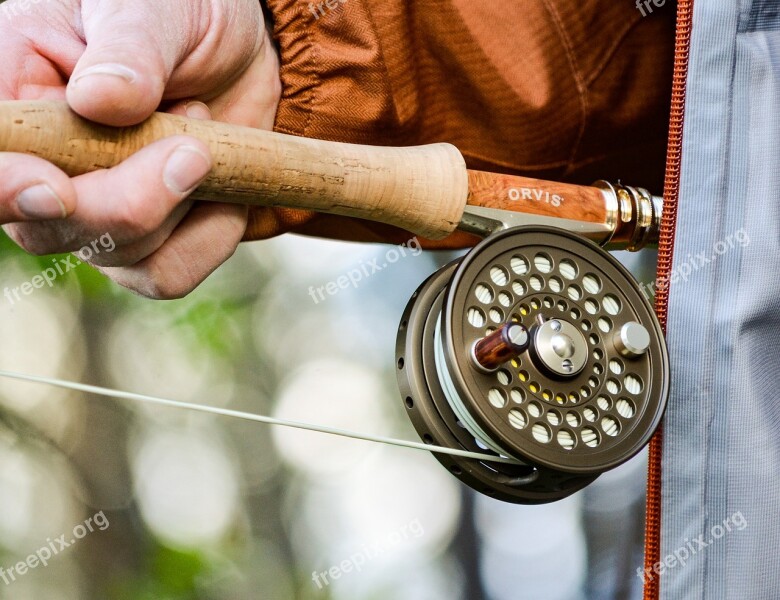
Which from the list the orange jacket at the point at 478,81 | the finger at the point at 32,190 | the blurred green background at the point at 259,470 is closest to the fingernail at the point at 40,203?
the finger at the point at 32,190

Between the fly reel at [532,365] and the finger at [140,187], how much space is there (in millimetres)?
356

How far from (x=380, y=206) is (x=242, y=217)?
0.29 meters

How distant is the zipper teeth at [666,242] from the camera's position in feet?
3.65

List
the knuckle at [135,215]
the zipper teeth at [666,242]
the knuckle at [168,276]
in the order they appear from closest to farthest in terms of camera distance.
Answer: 1. the knuckle at [135,215]
2. the zipper teeth at [666,242]
3. the knuckle at [168,276]

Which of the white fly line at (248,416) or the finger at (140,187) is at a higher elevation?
the finger at (140,187)

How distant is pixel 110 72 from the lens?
0.91 meters

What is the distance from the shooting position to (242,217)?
1301 millimetres

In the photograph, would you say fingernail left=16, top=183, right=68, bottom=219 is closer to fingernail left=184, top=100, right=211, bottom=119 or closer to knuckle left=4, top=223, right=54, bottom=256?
knuckle left=4, top=223, right=54, bottom=256

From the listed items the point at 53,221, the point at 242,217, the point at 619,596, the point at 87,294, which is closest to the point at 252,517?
the point at 87,294

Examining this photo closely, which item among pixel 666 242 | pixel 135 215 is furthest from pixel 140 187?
pixel 666 242

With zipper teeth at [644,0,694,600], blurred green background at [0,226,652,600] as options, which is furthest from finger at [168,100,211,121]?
blurred green background at [0,226,652,600]

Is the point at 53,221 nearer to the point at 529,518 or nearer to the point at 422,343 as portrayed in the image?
the point at 422,343

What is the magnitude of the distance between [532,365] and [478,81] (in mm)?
664

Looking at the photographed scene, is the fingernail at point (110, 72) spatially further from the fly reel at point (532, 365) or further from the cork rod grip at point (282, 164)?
the fly reel at point (532, 365)
